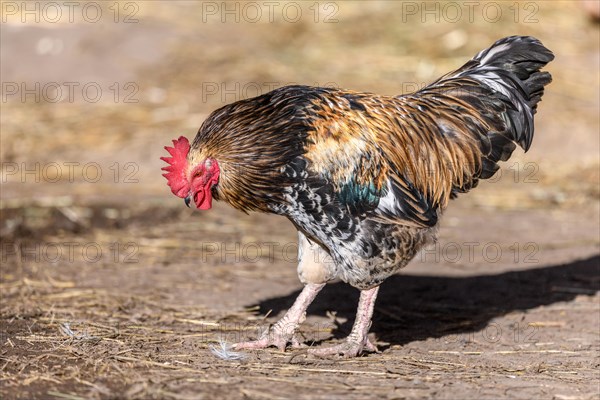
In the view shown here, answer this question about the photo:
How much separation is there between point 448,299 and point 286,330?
2032mm

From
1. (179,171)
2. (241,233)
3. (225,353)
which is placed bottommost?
(225,353)

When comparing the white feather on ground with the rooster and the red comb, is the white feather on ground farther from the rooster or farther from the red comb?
the red comb

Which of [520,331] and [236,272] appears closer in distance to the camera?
[520,331]

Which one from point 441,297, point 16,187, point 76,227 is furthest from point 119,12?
point 441,297

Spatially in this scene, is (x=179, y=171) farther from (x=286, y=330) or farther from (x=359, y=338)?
(x=359, y=338)

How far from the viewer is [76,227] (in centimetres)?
964

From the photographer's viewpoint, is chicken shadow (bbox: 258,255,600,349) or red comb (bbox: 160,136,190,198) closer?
red comb (bbox: 160,136,190,198)

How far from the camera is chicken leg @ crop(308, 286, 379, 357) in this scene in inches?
237

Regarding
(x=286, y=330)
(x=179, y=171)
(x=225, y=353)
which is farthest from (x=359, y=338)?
(x=179, y=171)

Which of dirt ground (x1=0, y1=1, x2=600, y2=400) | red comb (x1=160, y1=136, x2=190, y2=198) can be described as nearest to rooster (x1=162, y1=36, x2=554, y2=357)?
red comb (x1=160, y1=136, x2=190, y2=198)

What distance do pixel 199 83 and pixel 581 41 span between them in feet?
20.1

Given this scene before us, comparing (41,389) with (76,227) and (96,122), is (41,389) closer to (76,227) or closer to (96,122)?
(76,227)

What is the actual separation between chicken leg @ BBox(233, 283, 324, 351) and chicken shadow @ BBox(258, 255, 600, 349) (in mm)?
545

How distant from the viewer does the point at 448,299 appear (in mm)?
7770
